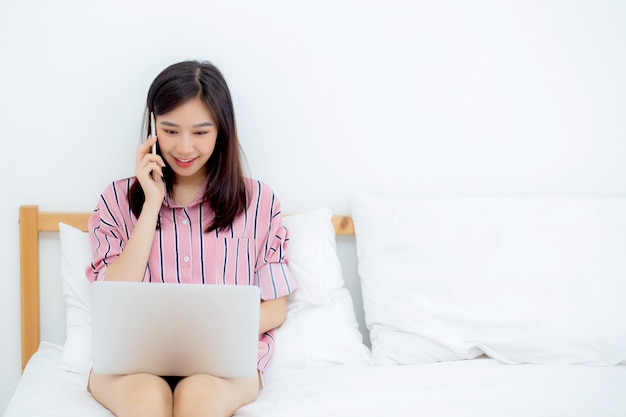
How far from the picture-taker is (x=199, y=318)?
3.78ft

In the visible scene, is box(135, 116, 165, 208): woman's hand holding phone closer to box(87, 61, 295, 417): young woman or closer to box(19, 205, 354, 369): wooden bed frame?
box(87, 61, 295, 417): young woman

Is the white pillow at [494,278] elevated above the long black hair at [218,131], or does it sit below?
below

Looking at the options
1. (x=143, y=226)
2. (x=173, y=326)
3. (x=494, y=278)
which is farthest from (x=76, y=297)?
(x=494, y=278)

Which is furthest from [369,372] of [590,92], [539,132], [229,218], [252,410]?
[590,92]

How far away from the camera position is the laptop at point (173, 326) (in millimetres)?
1137

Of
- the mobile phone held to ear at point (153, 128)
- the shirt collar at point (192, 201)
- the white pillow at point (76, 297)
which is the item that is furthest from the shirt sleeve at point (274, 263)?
the white pillow at point (76, 297)

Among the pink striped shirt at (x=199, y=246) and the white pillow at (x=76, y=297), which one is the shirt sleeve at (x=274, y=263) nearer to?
the pink striped shirt at (x=199, y=246)

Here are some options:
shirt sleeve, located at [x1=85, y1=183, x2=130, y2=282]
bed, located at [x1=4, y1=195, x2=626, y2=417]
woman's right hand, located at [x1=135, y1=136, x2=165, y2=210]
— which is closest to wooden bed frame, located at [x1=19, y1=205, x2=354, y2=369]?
bed, located at [x1=4, y1=195, x2=626, y2=417]

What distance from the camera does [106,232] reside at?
150cm

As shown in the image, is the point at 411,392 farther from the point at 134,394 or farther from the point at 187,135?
the point at 187,135

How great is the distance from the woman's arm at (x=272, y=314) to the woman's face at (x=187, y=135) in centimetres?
34

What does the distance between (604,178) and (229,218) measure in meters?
1.06

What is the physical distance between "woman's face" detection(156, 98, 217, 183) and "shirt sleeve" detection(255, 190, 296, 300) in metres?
0.21

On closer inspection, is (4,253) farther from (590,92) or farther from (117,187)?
(590,92)
